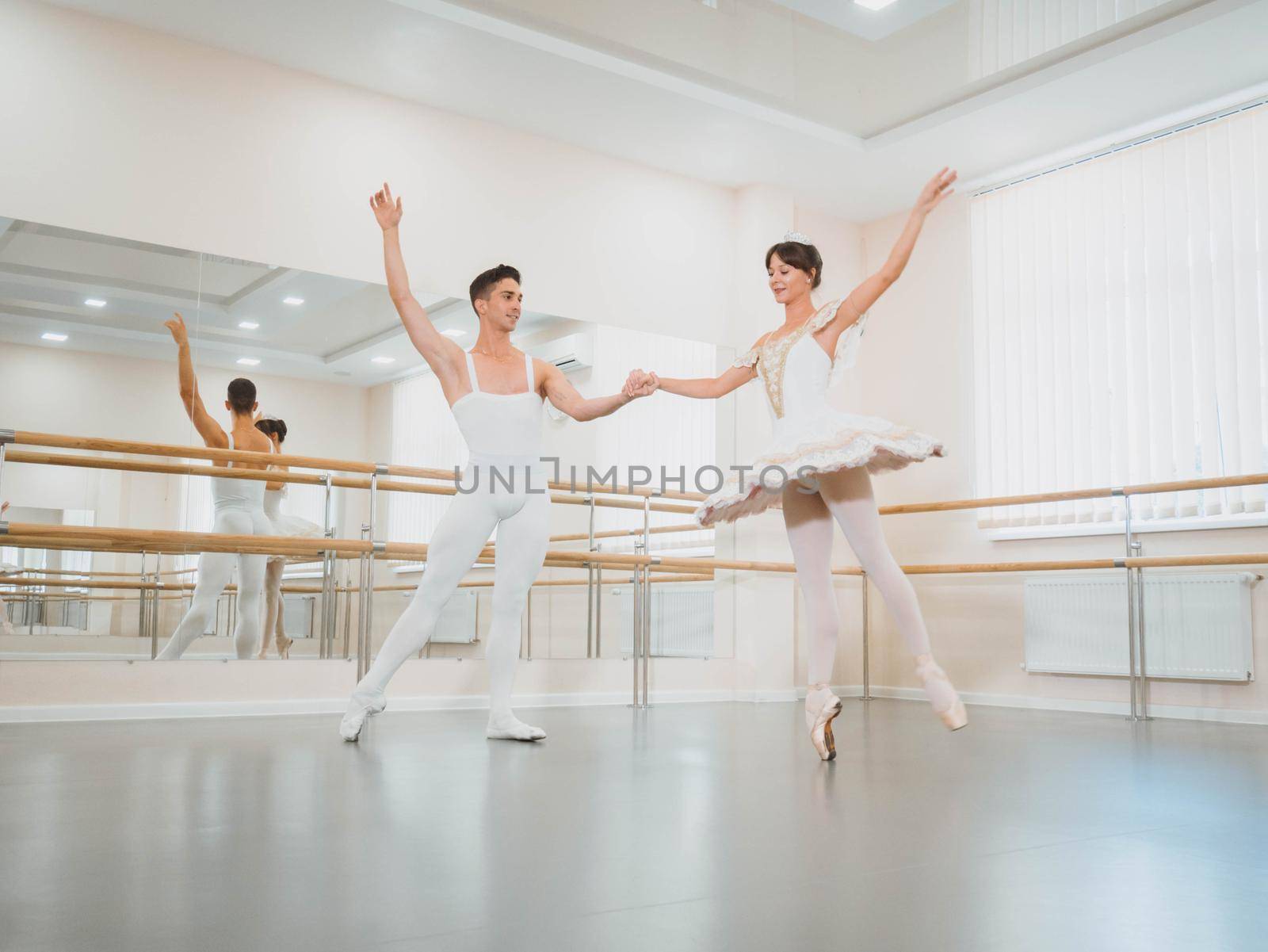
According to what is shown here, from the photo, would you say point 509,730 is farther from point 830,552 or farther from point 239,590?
point 239,590

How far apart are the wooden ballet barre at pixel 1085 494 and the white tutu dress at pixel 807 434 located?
2223 millimetres

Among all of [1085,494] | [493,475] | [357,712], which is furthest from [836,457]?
[1085,494]

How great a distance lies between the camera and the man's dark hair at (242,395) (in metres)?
4.45

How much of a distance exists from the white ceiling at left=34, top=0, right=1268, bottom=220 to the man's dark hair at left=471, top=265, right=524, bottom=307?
1.62 m

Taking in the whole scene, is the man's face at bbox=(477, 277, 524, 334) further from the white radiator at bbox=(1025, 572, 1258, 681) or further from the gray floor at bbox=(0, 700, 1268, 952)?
the white radiator at bbox=(1025, 572, 1258, 681)

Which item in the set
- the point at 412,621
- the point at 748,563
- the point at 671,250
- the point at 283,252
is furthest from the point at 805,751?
the point at 671,250

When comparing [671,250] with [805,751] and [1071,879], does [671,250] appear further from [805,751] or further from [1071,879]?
[1071,879]

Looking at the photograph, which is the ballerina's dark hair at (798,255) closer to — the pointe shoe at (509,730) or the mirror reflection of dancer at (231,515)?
the pointe shoe at (509,730)

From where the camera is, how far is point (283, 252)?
15.5 ft

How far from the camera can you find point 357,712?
3.22 m

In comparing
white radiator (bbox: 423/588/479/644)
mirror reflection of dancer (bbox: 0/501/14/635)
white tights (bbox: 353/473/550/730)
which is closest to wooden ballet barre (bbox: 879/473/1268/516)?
white radiator (bbox: 423/588/479/644)

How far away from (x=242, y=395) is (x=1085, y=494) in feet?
12.4

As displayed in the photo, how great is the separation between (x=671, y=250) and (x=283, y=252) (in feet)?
7.22

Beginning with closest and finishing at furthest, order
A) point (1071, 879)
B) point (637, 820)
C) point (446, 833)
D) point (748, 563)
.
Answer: point (1071, 879) → point (446, 833) → point (637, 820) → point (748, 563)
